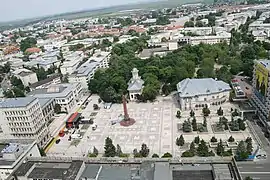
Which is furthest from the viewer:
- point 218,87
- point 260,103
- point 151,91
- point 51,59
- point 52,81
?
point 51,59

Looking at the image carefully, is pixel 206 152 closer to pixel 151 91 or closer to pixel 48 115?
pixel 151 91

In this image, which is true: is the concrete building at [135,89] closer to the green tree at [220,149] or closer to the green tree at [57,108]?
the green tree at [57,108]

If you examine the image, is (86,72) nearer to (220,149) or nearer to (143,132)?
(143,132)

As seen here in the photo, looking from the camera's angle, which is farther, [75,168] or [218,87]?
[218,87]

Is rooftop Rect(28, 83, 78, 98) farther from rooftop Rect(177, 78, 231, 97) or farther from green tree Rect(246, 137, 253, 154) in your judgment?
green tree Rect(246, 137, 253, 154)

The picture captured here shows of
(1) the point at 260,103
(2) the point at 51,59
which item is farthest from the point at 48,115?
(2) the point at 51,59

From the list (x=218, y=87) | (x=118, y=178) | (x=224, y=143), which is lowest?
(x=224, y=143)
